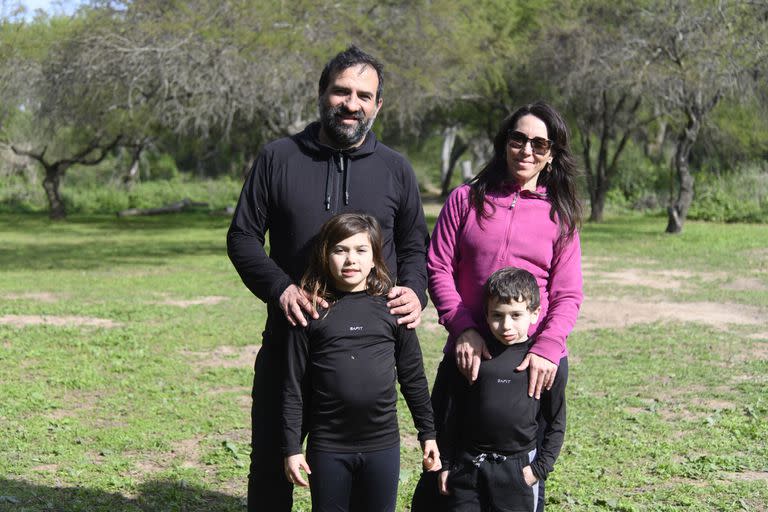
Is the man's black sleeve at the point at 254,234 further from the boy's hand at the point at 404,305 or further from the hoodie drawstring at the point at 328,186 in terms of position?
the boy's hand at the point at 404,305

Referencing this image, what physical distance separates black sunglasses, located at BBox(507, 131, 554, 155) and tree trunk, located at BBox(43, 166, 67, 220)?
96.0 ft

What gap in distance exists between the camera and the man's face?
3.43 metres

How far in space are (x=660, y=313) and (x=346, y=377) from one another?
359 inches

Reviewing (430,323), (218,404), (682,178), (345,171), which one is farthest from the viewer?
(682,178)

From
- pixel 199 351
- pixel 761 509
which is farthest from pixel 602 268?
Result: pixel 761 509

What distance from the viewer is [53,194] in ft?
102

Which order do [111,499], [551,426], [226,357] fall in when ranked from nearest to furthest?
[551,426] → [111,499] → [226,357]

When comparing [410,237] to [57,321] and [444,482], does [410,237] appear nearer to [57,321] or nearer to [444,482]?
[444,482]

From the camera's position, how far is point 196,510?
199 inches

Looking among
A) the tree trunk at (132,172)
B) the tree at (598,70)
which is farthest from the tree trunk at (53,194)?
the tree at (598,70)

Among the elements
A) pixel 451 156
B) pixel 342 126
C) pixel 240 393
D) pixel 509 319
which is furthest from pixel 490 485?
pixel 451 156

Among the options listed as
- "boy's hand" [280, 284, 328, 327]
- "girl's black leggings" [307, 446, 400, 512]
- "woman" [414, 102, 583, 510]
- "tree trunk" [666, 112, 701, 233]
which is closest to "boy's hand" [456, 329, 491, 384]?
"woman" [414, 102, 583, 510]

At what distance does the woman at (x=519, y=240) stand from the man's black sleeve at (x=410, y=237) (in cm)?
4

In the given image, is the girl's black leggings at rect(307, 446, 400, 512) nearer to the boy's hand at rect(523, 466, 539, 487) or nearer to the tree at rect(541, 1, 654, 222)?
the boy's hand at rect(523, 466, 539, 487)
